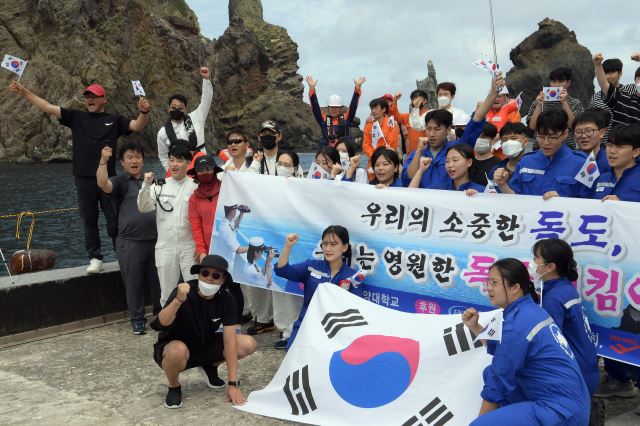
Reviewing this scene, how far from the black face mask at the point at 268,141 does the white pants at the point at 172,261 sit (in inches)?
55.0

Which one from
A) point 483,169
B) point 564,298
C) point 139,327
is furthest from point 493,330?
point 139,327

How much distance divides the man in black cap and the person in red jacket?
1.54 metres

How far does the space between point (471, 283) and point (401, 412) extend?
4.59 ft

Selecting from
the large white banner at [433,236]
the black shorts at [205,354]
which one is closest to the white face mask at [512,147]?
the large white banner at [433,236]

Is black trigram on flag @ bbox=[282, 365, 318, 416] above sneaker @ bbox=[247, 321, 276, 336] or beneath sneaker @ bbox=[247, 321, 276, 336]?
above

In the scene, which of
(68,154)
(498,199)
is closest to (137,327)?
(498,199)

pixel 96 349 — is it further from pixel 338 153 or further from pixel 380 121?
pixel 380 121

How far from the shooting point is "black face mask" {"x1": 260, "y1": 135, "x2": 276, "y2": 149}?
7.41 m

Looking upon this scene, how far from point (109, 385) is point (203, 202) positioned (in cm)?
219

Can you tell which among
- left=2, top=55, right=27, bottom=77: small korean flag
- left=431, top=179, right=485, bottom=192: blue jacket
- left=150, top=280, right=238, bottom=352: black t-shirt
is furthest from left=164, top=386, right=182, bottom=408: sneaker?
left=2, top=55, right=27, bottom=77: small korean flag

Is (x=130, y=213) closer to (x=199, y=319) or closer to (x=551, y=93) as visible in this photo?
(x=199, y=319)

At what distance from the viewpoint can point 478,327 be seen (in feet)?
14.4

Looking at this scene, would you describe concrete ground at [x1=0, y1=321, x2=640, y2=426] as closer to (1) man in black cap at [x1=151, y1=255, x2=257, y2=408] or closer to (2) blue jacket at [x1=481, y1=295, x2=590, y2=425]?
(1) man in black cap at [x1=151, y1=255, x2=257, y2=408]

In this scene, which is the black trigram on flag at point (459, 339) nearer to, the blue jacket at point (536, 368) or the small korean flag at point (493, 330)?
the small korean flag at point (493, 330)
